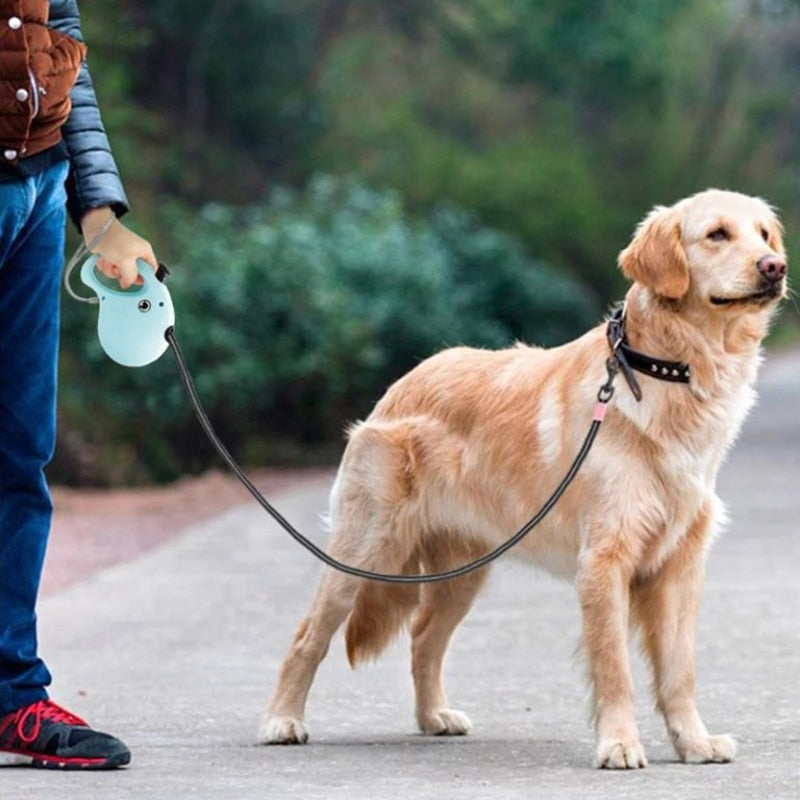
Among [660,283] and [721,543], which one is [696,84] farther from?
[660,283]

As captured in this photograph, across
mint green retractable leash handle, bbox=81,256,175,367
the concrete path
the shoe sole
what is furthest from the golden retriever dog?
mint green retractable leash handle, bbox=81,256,175,367

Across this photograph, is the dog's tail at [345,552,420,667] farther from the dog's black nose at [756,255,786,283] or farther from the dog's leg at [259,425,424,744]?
the dog's black nose at [756,255,786,283]

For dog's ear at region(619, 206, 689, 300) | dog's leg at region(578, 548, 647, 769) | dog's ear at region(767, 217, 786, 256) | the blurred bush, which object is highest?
dog's ear at region(767, 217, 786, 256)

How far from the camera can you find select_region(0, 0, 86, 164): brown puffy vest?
5480mm

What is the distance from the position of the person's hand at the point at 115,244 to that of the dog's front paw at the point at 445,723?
1.90 metres

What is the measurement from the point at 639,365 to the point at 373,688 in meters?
2.32

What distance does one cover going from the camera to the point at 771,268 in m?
5.94

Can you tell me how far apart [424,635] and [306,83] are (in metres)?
24.2

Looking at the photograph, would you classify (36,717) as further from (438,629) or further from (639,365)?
(639,365)

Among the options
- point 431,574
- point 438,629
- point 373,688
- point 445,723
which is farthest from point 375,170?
point 445,723

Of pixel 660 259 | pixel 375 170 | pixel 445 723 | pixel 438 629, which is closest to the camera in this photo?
pixel 660 259

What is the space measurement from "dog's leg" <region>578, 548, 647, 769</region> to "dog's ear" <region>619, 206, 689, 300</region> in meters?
0.83

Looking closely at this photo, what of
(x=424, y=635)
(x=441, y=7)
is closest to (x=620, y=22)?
(x=441, y=7)

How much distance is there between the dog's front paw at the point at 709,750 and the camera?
6.00 metres
